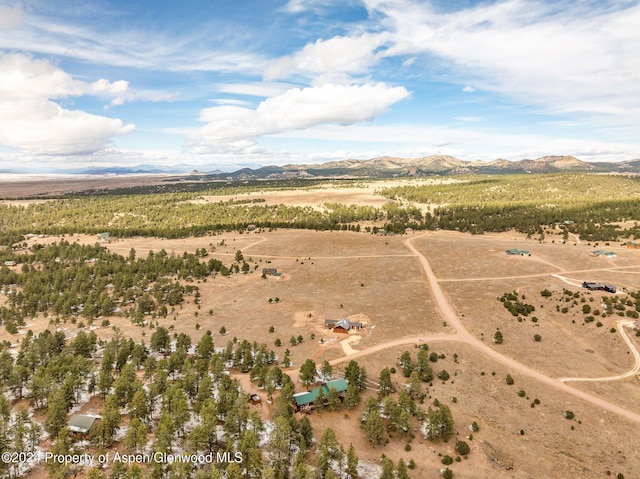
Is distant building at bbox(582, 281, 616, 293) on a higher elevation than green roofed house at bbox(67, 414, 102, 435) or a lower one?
higher

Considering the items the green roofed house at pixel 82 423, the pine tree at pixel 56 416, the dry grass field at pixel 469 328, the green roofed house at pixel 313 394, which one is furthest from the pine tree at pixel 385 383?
the pine tree at pixel 56 416

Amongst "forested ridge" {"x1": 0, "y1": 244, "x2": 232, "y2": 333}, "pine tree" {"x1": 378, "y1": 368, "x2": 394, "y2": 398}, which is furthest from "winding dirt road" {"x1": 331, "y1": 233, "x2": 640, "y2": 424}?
"forested ridge" {"x1": 0, "y1": 244, "x2": 232, "y2": 333}

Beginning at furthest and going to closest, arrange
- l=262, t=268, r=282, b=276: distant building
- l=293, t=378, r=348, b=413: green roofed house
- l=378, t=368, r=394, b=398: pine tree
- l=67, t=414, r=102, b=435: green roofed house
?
l=262, t=268, r=282, b=276: distant building → l=378, t=368, r=394, b=398: pine tree → l=293, t=378, r=348, b=413: green roofed house → l=67, t=414, r=102, b=435: green roofed house

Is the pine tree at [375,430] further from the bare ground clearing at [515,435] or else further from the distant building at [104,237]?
the distant building at [104,237]

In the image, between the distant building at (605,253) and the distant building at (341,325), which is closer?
the distant building at (341,325)

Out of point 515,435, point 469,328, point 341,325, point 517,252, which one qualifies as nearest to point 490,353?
point 469,328

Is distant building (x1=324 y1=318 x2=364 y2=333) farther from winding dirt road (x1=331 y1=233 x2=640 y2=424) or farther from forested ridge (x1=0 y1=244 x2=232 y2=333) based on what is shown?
forested ridge (x1=0 y1=244 x2=232 y2=333)

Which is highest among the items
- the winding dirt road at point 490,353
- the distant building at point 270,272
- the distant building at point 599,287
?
the distant building at point 599,287

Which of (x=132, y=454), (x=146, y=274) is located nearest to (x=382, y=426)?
(x=132, y=454)

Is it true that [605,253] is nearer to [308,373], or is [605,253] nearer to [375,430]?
[375,430]
